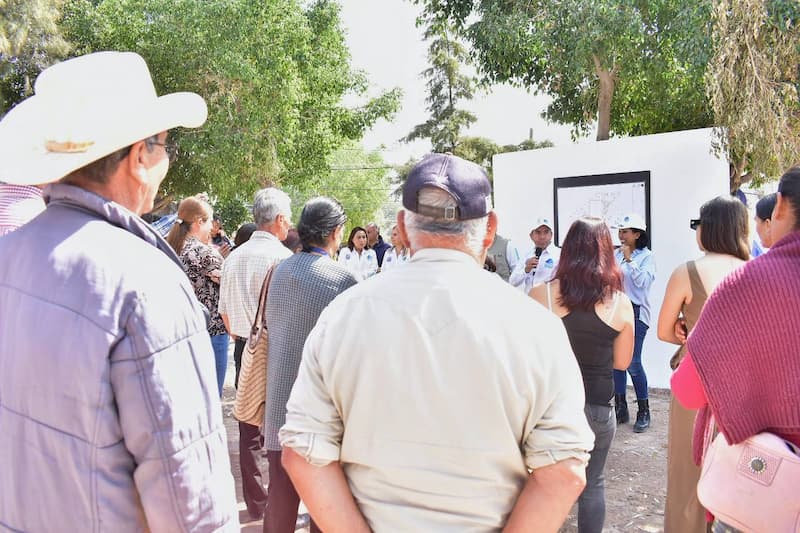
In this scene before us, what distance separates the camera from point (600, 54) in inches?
425

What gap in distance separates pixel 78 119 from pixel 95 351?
54cm

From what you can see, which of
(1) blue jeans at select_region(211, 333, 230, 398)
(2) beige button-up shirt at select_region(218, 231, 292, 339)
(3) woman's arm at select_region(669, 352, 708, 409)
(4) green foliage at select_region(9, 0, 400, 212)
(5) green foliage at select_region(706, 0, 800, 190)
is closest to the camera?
(3) woman's arm at select_region(669, 352, 708, 409)

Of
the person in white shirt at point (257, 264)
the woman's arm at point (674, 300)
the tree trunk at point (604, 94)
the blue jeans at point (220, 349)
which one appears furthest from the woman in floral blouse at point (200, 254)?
the tree trunk at point (604, 94)

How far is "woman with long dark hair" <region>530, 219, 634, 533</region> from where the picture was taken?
3500 mm

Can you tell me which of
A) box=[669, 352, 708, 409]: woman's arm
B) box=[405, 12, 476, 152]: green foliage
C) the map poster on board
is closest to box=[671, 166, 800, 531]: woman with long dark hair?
box=[669, 352, 708, 409]: woman's arm

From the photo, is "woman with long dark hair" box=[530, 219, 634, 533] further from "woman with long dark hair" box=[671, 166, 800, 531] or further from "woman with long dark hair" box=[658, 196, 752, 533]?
"woman with long dark hair" box=[671, 166, 800, 531]

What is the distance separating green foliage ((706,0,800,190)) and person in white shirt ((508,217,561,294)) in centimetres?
265

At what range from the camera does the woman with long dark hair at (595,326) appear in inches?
138

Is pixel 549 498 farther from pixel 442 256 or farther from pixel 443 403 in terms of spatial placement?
pixel 442 256

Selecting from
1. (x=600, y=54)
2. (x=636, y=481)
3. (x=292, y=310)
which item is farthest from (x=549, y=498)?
(x=600, y=54)

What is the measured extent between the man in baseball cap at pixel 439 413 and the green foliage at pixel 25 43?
63.0 feet

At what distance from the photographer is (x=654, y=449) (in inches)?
228

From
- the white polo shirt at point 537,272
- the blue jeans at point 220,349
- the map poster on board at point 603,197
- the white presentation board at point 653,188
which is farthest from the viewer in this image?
the map poster on board at point 603,197

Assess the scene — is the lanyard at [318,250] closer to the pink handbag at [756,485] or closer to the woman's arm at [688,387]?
the woman's arm at [688,387]
